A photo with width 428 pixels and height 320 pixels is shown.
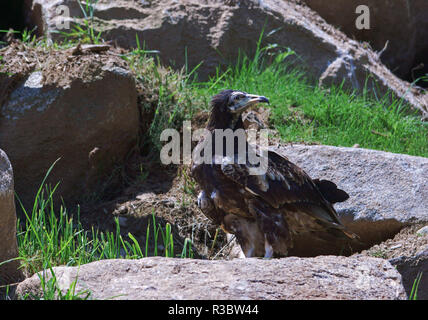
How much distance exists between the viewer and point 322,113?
629 centimetres

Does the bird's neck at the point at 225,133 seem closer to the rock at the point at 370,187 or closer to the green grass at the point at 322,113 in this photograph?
the rock at the point at 370,187

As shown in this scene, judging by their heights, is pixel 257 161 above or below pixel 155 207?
above

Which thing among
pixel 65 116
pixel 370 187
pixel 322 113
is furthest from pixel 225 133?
pixel 322 113

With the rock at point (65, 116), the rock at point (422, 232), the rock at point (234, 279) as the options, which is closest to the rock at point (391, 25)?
the rock at point (65, 116)

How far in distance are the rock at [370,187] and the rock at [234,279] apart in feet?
4.98

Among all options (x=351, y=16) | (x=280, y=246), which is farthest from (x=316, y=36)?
(x=280, y=246)

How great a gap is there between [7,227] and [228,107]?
177 cm

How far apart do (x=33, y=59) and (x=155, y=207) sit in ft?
5.56

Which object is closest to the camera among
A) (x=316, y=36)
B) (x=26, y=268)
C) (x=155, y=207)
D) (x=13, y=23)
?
(x=26, y=268)

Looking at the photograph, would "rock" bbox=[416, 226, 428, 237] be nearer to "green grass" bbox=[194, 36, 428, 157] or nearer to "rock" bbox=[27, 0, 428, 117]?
"green grass" bbox=[194, 36, 428, 157]

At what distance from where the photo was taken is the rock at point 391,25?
791 centimetres

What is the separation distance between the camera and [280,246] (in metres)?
4.48

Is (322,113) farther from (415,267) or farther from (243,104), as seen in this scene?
(415,267)

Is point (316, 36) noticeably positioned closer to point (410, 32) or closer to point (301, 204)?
point (410, 32)
